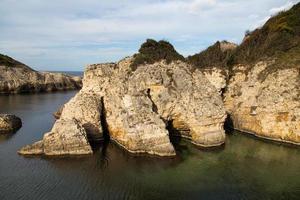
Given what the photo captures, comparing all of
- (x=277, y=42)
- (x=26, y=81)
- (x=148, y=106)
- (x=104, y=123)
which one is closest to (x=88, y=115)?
(x=104, y=123)

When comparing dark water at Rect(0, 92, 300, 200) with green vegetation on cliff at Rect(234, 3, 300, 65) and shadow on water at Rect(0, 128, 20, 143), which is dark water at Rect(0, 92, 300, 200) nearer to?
shadow on water at Rect(0, 128, 20, 143)

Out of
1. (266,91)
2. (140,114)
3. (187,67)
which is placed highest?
(187,67)

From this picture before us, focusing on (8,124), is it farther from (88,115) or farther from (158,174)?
(158,174)

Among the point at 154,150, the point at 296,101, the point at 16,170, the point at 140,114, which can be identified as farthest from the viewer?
the point at 296,101

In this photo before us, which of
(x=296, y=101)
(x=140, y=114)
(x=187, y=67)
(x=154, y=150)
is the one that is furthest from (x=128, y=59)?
(x=296, y=101)

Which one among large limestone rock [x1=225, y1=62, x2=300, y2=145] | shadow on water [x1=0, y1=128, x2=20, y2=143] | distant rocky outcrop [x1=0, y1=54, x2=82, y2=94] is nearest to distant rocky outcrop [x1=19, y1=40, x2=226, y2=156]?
large limestone rock [x1=225, y1=62, x2=300, y2=145]

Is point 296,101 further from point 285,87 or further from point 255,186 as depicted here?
point 255,186

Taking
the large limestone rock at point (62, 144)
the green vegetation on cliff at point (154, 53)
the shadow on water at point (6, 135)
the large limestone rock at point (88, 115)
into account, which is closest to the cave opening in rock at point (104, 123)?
the large limestone rock at point (88, 115)
